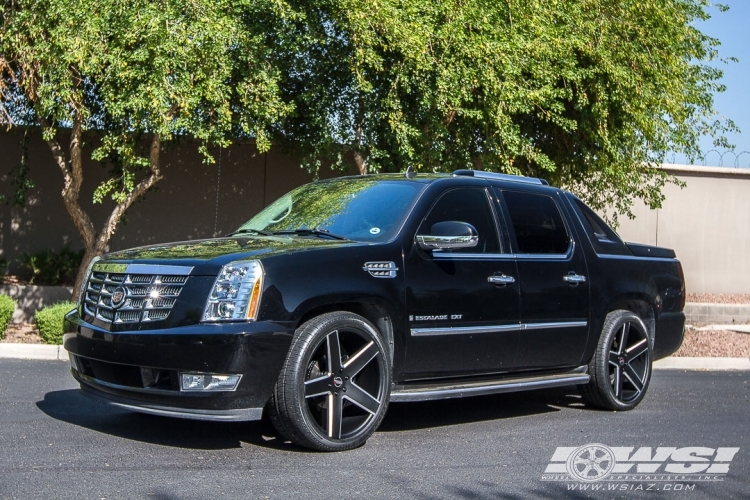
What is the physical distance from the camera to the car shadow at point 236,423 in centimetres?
639

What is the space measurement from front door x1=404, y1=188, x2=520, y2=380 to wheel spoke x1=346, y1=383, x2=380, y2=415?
0.40m

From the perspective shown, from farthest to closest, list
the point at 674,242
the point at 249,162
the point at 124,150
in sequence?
the point at 674,242 → the point at 249,162 → the point at 124,150

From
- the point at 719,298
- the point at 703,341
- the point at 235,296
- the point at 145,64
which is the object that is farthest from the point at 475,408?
the point at 719,298

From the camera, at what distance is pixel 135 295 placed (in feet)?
19.6

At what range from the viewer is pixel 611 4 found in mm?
13867

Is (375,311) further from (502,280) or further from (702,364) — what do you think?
(702,364)

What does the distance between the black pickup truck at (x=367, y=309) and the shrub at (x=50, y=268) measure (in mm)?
8929

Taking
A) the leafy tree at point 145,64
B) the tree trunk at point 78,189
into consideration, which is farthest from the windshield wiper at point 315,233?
the tree trunk at point 78,189

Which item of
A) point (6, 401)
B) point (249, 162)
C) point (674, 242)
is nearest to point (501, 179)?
point (6, 401)

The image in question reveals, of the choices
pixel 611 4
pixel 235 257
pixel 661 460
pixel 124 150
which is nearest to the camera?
pixel 235 257

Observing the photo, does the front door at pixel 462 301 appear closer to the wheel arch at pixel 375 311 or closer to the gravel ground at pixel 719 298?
the wheel arch at pixel 375 311

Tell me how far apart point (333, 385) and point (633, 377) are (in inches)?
131

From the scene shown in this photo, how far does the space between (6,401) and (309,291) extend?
10.3ft

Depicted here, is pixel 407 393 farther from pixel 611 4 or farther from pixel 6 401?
pixel 611 4
